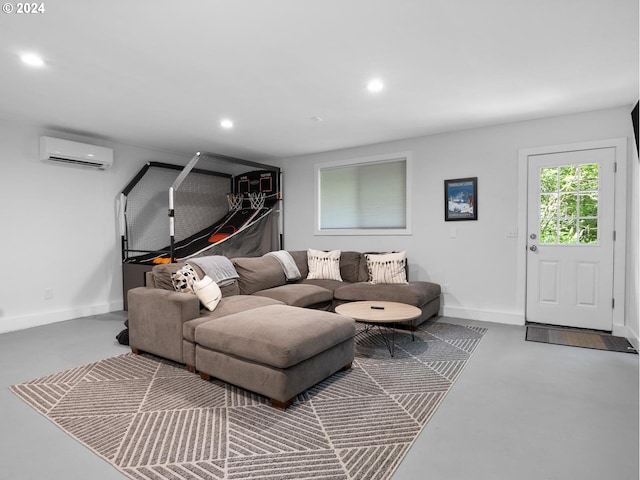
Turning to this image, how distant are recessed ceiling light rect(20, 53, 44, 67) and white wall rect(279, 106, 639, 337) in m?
3.84

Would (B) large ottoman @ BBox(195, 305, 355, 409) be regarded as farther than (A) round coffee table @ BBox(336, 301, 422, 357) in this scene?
No

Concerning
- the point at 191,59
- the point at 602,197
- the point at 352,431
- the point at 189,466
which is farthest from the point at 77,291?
the point at 602,197

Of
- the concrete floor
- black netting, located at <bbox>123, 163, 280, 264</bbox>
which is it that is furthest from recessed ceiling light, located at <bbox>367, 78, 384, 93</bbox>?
black netting, located at <bbox>123, 163, 280, 264</bbox>

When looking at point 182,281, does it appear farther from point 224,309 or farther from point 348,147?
point 348,147

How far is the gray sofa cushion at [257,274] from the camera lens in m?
4.02

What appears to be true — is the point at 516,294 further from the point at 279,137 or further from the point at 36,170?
the point at 36,170

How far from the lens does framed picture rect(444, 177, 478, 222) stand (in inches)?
175

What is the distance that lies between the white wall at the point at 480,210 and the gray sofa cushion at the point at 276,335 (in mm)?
2355

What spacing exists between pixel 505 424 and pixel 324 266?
309 cm

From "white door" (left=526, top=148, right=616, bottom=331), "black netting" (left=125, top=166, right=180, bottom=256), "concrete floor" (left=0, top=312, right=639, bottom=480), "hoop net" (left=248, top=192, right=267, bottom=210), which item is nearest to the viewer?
"concrete floor" (left=0, top=312, right=639, bottom=480)

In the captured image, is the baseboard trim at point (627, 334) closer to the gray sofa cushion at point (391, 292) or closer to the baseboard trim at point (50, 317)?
the gray sofa cushion at point (391, 292)

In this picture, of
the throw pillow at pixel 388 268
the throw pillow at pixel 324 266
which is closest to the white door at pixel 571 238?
the throw pillow at pixel 388 268

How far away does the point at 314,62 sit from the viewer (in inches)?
105

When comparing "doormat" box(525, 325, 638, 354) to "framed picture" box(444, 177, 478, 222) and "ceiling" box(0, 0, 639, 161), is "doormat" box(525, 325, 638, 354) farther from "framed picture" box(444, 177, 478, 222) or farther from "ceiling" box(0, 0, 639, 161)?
"ceiling" box(0, 0, 639, 161)
